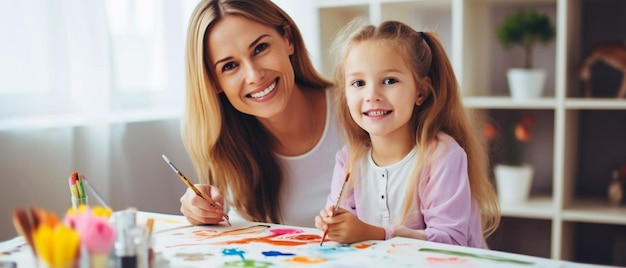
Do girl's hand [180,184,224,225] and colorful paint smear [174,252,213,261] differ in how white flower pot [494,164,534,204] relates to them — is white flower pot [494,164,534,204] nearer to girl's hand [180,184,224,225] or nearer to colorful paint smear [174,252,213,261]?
girl's hand [180,184,224,225]

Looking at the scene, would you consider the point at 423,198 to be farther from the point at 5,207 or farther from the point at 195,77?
the point at 5,207

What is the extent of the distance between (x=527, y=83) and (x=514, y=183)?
1.15ft

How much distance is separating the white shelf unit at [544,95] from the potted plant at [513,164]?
0.17 ft

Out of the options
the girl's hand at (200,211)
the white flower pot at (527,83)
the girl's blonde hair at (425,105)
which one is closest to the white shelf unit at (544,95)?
the white flower pot at (527,83)

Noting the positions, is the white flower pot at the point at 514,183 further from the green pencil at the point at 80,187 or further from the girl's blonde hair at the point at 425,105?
the green pencil at the point at 80,187

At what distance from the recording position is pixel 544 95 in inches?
100

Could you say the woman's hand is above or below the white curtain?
below

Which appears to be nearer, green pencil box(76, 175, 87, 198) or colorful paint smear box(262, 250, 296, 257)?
colorful paint smear box(262, 250, 296, 257)

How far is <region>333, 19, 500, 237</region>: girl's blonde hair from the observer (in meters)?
1.31

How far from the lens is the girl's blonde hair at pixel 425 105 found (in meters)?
1.31

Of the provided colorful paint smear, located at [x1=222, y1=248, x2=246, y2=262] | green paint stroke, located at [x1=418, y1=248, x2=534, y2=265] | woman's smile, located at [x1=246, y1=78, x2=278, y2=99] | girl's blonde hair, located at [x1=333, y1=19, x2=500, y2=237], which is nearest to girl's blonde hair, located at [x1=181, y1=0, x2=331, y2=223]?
woman's smile, located at [x1=246, y1=78, x2=278, y2=99]

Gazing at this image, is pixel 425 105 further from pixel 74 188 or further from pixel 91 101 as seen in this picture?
A: pixel 91 101

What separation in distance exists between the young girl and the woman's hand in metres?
0.11

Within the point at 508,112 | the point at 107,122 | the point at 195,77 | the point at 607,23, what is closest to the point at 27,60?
the point at 107,122
